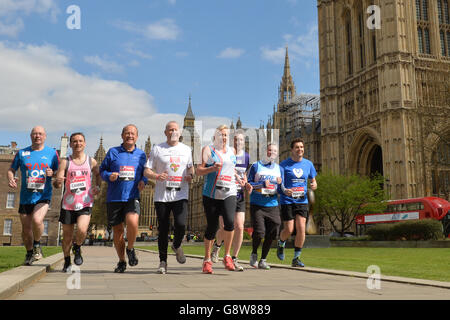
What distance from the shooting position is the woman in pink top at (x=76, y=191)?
21.8 feet

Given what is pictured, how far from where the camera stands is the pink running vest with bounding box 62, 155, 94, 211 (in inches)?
262

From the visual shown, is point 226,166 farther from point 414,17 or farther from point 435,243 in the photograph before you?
point 414,17

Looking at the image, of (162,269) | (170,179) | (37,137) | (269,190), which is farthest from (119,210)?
(269,190)

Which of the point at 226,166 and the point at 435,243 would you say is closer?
the point at 226,166

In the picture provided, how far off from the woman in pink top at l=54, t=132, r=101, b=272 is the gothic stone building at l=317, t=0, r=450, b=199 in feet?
124

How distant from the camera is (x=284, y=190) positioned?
26.3 ft

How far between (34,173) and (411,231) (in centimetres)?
2189

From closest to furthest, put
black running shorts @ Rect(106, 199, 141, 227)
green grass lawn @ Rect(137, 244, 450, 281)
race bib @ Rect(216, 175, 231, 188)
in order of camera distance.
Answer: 1. black running shorts @ Rect(106, 199, 141, 227)
2. race bib @ Rect(216, 175, 231, 188)
3. green grass lawn @ Rect(137, 244, 450, 281)

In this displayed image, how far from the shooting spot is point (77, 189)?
669 centimetres

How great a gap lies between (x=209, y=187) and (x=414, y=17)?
49.6 metres

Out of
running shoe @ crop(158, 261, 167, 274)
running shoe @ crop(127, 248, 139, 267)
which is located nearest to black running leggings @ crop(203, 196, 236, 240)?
running shoe @ crop(158, 261, 167, 274)

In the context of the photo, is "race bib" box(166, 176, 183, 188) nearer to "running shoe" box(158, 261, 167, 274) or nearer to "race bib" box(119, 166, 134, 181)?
"race bib" box(119, 166, 134, 181)
